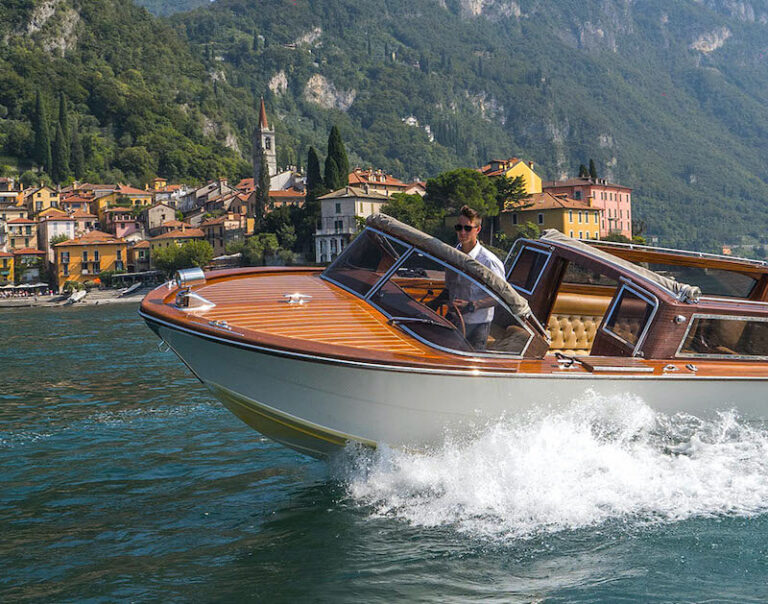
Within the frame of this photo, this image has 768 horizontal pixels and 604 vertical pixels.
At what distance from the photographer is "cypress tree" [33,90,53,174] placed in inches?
5285

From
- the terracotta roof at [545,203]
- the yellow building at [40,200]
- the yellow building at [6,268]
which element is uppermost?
the yellow building at [40,200]

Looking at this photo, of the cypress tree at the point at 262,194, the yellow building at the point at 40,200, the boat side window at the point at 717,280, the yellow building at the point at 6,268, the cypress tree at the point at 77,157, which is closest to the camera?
the boat side window at the point at 717,280

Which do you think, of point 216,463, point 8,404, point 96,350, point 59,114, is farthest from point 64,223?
point 216,463

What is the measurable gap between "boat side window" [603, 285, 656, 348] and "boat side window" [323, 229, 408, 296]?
2244mm

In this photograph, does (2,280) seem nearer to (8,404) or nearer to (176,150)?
(176,150)

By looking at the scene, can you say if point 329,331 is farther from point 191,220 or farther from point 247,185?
point 247,185

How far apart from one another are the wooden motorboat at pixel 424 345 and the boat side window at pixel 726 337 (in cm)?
2

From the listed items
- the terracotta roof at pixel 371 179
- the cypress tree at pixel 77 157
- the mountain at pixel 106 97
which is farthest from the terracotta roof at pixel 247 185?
the terracotta roof at pixel 371 179

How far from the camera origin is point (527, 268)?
29.9 feet

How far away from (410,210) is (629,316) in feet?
224

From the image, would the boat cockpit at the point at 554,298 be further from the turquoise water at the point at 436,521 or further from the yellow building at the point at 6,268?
the yellow building at the point at 6,268

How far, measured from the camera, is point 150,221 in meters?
113

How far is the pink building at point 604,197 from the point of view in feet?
328

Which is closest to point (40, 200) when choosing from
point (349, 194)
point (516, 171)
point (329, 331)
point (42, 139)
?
point (42, 139)
